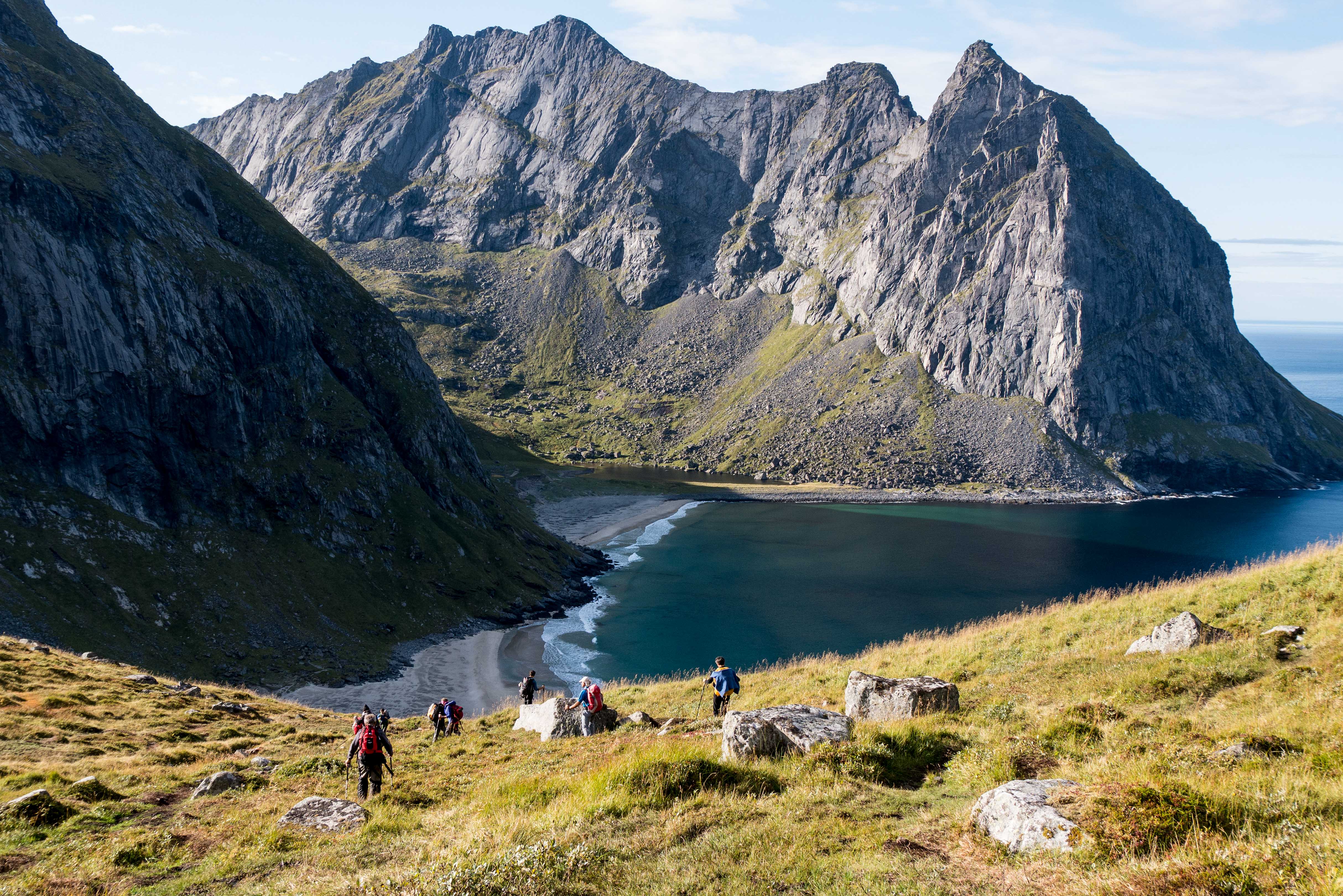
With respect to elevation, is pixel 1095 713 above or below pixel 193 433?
below

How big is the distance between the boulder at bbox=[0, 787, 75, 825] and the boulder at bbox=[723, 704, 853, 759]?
50.4 feet

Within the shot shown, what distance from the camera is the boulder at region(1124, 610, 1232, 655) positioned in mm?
20031

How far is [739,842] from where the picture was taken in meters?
11.2

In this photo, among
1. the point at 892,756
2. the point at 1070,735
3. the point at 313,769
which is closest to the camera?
the point at 1070,735

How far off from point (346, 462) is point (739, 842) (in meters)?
81.6

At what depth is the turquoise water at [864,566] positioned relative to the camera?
80.3m

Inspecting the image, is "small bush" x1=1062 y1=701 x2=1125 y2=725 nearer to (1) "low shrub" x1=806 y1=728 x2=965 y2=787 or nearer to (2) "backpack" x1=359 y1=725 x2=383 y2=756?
(1) "low shrub" x1=806 y1=728 x2=965 y2=787

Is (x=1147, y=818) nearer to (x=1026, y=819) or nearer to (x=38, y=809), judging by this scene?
(x=1026, y=819)

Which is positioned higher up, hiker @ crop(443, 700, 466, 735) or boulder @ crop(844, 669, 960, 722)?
boulder @ crop(844, 669, 960, 722)

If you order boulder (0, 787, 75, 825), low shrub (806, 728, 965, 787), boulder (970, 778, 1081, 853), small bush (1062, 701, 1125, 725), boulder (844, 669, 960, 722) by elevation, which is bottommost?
boulder (0, 787, 75, 825)

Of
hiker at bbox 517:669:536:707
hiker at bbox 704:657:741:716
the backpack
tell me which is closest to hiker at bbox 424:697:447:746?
hiker at bbox 517:669:536:707

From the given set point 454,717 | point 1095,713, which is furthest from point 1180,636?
point 454,717

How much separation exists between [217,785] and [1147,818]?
21.9 metres

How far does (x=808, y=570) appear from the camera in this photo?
110 metres
